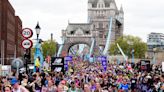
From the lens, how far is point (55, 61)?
29797mm

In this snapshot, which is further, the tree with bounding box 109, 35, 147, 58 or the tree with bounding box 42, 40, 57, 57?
the tree with bounding box 109, 35, 147, 58

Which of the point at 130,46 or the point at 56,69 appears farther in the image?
the point at 130,46

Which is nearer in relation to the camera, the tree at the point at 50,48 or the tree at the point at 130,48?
the tree at the point at 50,48

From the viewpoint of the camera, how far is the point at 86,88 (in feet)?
47.4

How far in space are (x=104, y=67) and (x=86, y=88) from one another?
29.7m

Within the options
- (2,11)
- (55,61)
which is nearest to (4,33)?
(2,11)

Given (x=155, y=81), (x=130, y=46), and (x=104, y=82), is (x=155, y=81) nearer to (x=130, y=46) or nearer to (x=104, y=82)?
(x=104, y=82)

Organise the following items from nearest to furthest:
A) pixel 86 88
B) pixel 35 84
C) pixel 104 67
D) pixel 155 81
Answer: pixel 86 88 → pixel 35 84 → pixel 155 81 → pixel 104 67

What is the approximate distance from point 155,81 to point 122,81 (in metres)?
2.96

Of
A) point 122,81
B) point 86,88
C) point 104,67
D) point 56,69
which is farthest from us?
point 104,67

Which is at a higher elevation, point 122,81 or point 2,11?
point 2,11

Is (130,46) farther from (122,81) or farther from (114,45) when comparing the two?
(122,81)

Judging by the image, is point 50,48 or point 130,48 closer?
point 50,48

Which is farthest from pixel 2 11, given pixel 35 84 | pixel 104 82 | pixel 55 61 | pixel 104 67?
pixel 35 84
